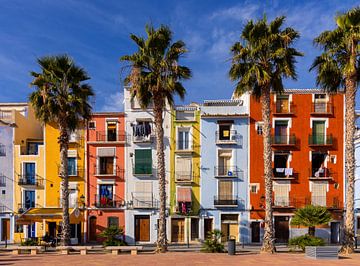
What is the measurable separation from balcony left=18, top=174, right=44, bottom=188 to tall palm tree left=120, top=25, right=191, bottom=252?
17.7 metres

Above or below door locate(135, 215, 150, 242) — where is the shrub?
above

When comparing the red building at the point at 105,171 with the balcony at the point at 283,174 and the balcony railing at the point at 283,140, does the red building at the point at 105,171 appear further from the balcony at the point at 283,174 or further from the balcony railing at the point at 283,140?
the balcony at the point at 283,174

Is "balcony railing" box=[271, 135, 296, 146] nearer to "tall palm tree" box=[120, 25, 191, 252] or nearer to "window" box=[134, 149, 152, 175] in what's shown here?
"window" box=[134, 149, 152, 175]

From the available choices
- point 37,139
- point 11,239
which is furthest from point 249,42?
point 11,239

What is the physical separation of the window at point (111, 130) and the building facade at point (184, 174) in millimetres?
5699

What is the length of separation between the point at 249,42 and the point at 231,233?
19.6 meters

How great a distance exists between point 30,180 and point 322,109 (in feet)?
96.0

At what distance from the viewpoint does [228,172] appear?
3728cm

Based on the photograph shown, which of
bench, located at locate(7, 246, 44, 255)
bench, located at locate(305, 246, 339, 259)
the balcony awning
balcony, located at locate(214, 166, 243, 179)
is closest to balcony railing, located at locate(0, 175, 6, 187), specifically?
bench, located at locate(7, 246, 44, 255)

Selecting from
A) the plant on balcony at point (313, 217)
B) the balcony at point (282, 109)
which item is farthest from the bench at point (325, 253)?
the balcony at point (282, 109)

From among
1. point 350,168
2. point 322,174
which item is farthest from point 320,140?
point 350,168

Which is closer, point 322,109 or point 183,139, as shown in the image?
point 322,109

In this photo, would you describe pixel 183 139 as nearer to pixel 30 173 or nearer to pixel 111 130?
pixel 111 130

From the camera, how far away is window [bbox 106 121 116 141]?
37906mm
